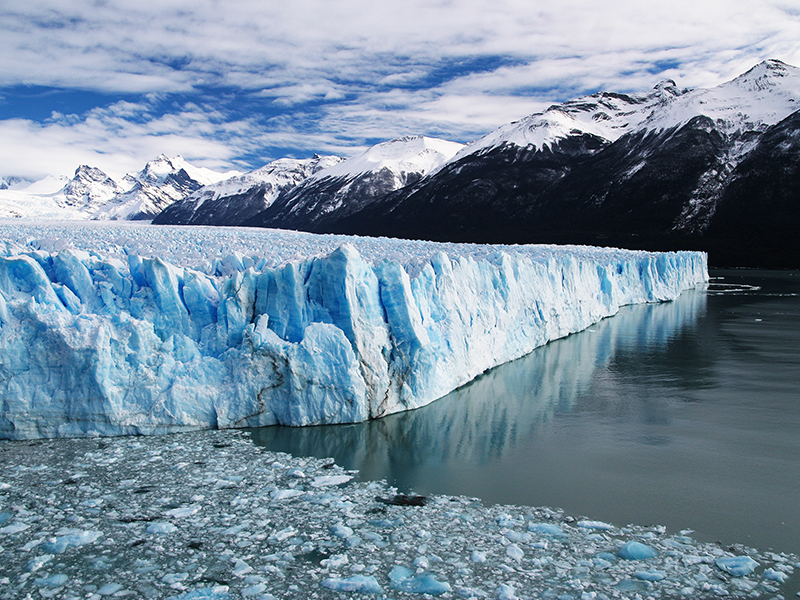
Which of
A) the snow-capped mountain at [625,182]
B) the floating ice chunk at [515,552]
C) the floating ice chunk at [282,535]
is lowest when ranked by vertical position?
the floating ice chunk at [515,552]

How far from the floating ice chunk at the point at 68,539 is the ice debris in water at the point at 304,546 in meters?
0.01

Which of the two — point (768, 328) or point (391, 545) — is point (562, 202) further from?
point (391, 545)

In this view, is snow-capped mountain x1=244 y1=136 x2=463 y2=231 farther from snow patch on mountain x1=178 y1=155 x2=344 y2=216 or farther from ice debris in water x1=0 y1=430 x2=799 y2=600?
ice debris in water x1=0 y1=430 x2=799 y2=600

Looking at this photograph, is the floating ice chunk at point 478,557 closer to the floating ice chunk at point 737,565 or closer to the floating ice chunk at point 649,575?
the floating ice chunk at point 649,575

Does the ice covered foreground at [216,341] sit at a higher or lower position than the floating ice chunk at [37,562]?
higher

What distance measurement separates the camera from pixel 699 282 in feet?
106

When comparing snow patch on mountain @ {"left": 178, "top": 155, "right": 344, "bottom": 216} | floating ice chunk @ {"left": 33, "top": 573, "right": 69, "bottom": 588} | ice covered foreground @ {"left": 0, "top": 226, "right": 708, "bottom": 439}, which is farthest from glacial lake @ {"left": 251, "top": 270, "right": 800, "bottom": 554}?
snow patch on mountain @ {"left": 178, "top": 155, "right": 344, "bottom": 216}

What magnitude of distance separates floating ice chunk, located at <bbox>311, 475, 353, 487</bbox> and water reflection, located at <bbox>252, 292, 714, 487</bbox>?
214 mm

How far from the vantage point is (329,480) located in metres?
5.48

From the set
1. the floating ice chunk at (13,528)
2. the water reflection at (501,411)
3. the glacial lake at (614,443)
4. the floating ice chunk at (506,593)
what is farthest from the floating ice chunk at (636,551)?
the floating ice chunk at (13,528)

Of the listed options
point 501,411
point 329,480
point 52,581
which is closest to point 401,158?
point 501,411

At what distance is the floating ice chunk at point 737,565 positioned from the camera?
13.1 feet

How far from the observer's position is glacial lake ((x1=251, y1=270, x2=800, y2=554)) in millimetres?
5117

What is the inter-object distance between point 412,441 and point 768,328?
1431 cm
